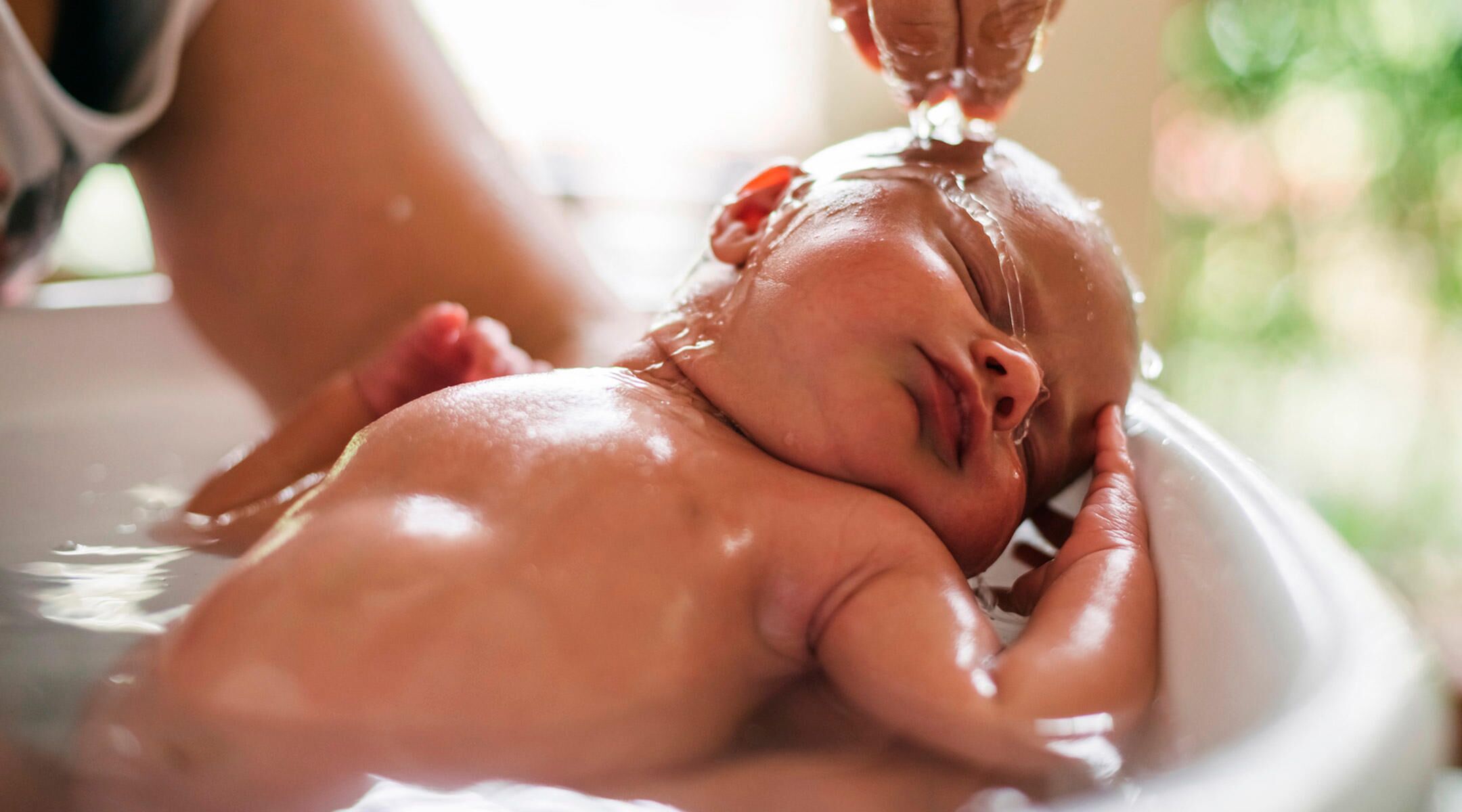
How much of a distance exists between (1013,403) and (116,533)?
725 millimetres

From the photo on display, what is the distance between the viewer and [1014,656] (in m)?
0.55

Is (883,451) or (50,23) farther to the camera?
(50,23)

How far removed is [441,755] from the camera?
1.64 ft

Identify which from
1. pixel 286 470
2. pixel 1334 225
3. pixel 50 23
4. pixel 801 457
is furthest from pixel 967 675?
pixel 1334 225

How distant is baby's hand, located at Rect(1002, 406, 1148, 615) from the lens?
643mm

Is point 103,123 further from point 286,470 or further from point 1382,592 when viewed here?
point 1382,592

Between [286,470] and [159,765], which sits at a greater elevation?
[159,765]

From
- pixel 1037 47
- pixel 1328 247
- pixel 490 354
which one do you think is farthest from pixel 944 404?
pixel 1328 247

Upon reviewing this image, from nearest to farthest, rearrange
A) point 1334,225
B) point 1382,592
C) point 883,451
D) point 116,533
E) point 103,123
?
point 1382,592 < point 883,451 < point 116,533 < point 103,123 < point 1334,225

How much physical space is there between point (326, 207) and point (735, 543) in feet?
2.45

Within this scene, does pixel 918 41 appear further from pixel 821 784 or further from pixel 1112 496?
pixel 821 784

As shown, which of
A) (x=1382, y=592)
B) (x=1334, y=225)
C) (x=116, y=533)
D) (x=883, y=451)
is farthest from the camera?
(x=1334, y=225)

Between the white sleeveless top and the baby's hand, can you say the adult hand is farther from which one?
the white sleeveless top

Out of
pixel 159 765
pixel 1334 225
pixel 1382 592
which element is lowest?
pixel 1334 225
